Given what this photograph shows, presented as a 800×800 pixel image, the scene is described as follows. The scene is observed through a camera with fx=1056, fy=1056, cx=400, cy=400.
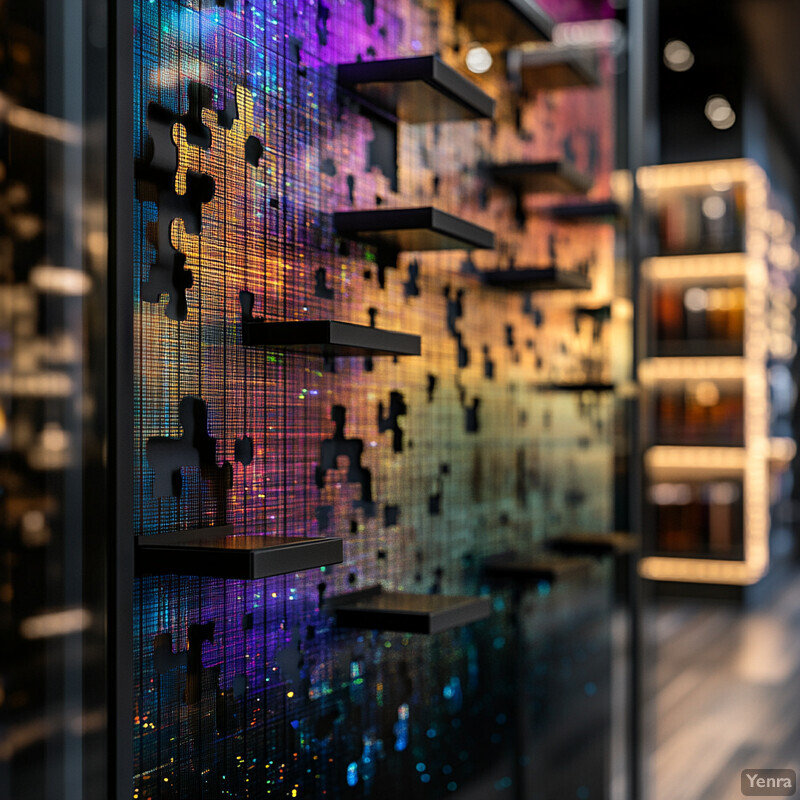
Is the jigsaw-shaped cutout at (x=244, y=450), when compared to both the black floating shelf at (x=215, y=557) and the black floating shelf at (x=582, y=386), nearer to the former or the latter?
the black floating shelf at (x=215, y=557)

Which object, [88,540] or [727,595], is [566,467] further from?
[727,595]

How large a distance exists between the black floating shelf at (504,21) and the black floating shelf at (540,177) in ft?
0.66

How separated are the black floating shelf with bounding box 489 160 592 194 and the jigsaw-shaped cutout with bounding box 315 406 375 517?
63 centimetres

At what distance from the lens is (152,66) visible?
943 mm

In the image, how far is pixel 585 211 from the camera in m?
2.04

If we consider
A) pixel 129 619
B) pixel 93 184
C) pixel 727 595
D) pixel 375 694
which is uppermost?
pixel 93 184

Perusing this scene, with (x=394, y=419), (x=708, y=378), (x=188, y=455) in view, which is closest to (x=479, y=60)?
(x=394, y=419)

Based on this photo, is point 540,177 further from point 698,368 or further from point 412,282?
point 698,368

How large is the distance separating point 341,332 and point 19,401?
32cm

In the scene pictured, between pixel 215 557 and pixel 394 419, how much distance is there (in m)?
0.52

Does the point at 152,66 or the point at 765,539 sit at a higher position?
the point at 152,66

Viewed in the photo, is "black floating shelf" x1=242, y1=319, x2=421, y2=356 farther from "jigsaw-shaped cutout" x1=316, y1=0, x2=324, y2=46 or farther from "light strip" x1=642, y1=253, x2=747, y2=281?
"light strip" x1=642, y1=253, x2=747, y2=281

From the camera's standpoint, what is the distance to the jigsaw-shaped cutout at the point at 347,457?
4.00 ft

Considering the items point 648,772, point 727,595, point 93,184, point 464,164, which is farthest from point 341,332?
point 727,595
